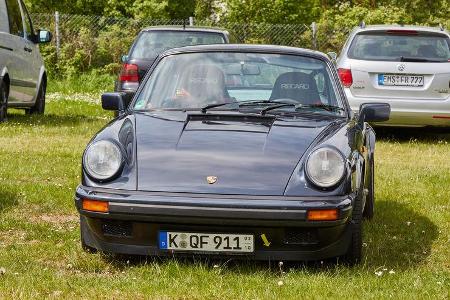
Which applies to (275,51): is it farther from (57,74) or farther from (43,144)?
(57,74)

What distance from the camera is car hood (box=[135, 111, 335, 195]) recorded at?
5.60m

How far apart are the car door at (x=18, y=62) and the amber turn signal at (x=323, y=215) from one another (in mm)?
9308

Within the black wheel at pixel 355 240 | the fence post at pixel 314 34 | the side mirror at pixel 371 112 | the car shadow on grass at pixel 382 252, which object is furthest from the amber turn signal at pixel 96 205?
the fence post at pixel 314 34

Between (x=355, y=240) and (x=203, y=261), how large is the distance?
88 centimetres

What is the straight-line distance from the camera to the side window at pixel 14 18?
14.5 meters

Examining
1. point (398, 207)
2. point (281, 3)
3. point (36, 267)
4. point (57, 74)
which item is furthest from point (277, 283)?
point (281, 3)

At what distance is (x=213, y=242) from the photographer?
18.2 feet

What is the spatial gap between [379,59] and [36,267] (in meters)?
8.09

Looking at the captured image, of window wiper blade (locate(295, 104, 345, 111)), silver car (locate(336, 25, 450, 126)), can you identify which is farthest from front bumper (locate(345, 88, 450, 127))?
window wiper blade (locate(295, 104, 345, 111))

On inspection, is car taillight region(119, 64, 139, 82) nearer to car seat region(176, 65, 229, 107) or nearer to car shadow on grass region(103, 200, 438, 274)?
car shadow on grass region(103, 200, 438, 274)

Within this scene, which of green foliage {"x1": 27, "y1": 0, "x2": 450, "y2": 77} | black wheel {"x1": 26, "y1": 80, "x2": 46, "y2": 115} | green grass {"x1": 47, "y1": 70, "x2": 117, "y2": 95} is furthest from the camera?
green foliage {"x1": 27, "y1": 0, "x2": 450, "y2": 77}

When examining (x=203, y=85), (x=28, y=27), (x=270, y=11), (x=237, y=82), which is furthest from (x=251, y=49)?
(x=270, y=11)

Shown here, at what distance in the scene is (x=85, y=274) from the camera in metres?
5.71

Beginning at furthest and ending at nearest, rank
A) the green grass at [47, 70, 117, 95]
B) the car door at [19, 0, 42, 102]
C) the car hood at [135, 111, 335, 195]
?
the green grass at [47, 70, 117, 95] < the car door at [19, 0, 42, 102] < the car hood at [135, 111, 335, 195]
